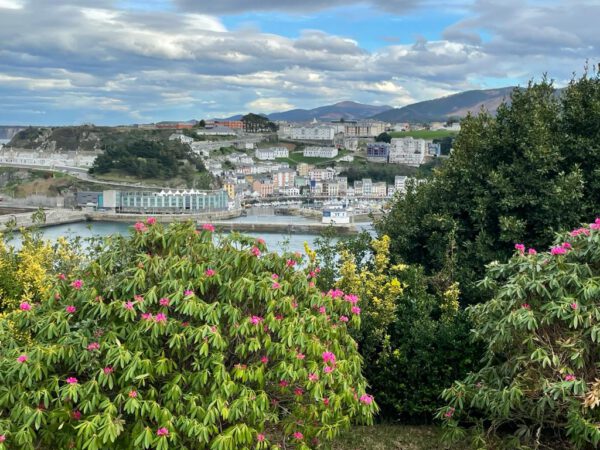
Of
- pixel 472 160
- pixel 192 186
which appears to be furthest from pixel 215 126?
pixel 472 160

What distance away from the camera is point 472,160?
7.32 meters

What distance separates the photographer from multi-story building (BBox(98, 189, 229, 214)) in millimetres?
50719

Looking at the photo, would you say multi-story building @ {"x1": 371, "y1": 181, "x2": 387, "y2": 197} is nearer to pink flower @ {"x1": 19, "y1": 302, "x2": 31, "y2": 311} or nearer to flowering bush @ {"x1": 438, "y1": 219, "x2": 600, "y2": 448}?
flowering bush @ {"x1": 438, "y1": 219, "x2": 600, "y2": 448}

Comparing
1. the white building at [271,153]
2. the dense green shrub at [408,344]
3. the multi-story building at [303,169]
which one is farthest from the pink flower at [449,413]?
the white building at [271,153]

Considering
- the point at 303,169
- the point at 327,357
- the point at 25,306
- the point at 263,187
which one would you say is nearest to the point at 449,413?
the point at 327,357

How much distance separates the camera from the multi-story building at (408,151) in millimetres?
85438

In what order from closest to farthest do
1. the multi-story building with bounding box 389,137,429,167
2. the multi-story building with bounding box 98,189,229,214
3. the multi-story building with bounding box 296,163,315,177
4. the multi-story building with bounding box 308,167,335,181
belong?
the multi-story building with bounding box 98,189,229,214 → the multi-story building with bounding box 308,167,335,181 → the multi-story building with bounding box 296,163,315,177 → the multi-story building with bounding box 389,137,429,167

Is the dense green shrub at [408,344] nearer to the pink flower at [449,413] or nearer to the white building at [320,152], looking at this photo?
the pink flower at [449,413]

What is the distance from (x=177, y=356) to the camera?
3359 millimetres

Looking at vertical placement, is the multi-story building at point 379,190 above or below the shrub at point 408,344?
below

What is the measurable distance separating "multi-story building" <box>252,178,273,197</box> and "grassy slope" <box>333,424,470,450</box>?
64.1 metres

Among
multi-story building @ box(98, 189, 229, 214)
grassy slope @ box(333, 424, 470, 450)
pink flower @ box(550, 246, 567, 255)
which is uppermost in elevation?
pink flower @ box(550, 246, 567, 255)

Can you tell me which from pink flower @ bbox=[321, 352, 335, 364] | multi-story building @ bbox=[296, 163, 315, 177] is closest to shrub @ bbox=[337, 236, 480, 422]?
pink flower @ bbox=[321, 352, 335, 364]

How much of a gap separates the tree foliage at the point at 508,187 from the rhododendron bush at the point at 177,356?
3051mm
